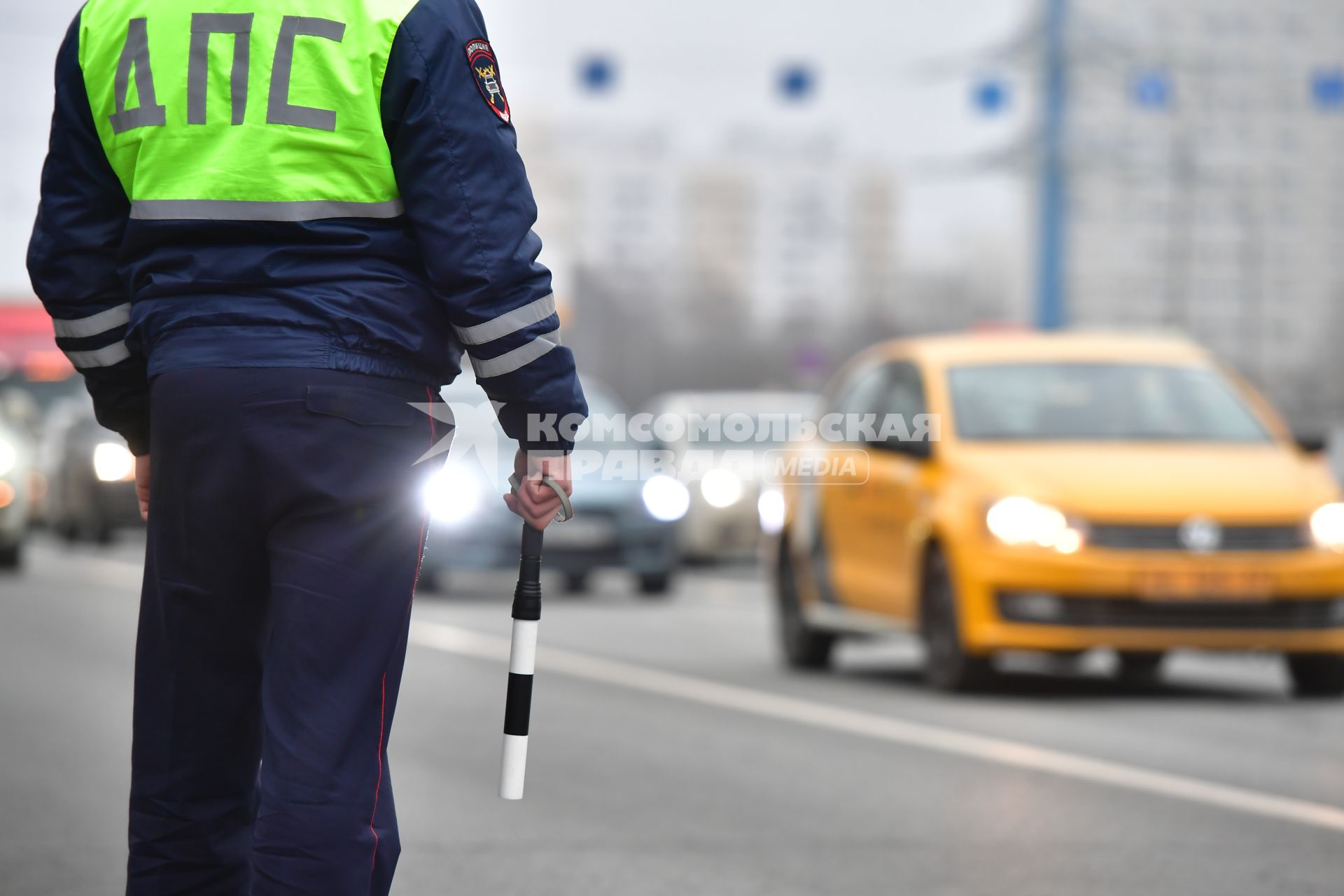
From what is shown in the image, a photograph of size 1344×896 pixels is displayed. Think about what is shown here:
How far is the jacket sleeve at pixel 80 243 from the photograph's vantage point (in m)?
4.05

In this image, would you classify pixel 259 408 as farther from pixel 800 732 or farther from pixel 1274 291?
pixel 1274 291

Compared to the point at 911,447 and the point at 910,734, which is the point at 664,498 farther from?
the point at 910,734

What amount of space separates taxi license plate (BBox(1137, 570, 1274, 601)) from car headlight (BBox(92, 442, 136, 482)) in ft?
53.9

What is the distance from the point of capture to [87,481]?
2534 cm

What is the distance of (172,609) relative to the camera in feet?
12.7

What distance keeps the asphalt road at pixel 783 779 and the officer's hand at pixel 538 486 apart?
2.17 metres

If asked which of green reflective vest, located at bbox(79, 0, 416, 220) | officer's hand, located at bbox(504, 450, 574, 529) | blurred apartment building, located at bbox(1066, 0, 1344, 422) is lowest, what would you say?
officer's hand, located at bbox(504, 450, 574, 529)

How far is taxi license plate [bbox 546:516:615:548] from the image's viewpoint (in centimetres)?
1795

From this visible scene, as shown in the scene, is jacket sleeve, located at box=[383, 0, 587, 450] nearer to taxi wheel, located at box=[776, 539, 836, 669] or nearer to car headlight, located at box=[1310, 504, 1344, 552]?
car headlight, located at box=[1310, 504, 1344, 552]

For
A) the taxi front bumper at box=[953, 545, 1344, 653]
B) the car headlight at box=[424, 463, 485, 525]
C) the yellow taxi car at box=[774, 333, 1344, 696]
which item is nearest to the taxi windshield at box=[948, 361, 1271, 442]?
the yellow taxi car at box=[774, 333, 1344, 696]

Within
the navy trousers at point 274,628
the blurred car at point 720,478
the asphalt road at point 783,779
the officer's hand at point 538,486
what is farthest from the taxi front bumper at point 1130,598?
the blurred car at point 720,478

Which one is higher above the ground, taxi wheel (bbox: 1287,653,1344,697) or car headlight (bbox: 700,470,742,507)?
car headlight (bbox: 700,470,742,507)

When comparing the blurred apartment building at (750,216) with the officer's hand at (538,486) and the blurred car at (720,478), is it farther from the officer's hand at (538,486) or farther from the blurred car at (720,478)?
the officer's hand at (538,486)

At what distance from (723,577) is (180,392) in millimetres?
19215
